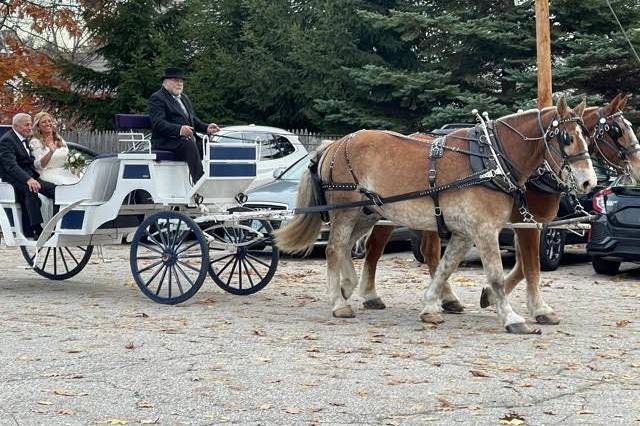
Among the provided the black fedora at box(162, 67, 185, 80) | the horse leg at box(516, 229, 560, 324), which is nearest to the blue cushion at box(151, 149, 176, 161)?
the black fedora at box(162, 67, 185, 80)

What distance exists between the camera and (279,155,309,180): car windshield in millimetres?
16938

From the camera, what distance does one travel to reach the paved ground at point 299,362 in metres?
7.07

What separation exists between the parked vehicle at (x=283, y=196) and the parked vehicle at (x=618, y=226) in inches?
98.9

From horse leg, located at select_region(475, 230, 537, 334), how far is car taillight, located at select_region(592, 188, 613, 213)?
17.2ft

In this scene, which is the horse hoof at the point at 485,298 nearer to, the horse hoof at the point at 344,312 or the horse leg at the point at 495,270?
the horse leg at the point at 495,270

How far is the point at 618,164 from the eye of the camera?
403 inches

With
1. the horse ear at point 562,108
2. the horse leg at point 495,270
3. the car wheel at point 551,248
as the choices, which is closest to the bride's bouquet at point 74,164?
the horse leg at point 495,270

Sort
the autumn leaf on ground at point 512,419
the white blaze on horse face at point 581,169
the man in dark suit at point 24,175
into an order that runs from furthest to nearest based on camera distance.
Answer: the man in dark suit at point 24,175 → the white blaze on horse face at point 581,169 → the autumn leaf on ground at point 512,419

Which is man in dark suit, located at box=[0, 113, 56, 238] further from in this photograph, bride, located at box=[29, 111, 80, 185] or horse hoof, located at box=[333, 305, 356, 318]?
horse hoof, located at box=[333, 305, 356, 318]

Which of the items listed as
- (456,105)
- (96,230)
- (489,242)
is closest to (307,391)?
(489,242)

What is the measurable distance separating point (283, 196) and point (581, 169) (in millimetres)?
6885

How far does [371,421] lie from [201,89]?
20.2 meters

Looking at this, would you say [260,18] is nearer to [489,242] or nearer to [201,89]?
[201,89]

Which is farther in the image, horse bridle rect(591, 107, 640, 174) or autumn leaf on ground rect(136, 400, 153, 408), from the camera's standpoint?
horse bridle rect(591, 107, 640, 174)
